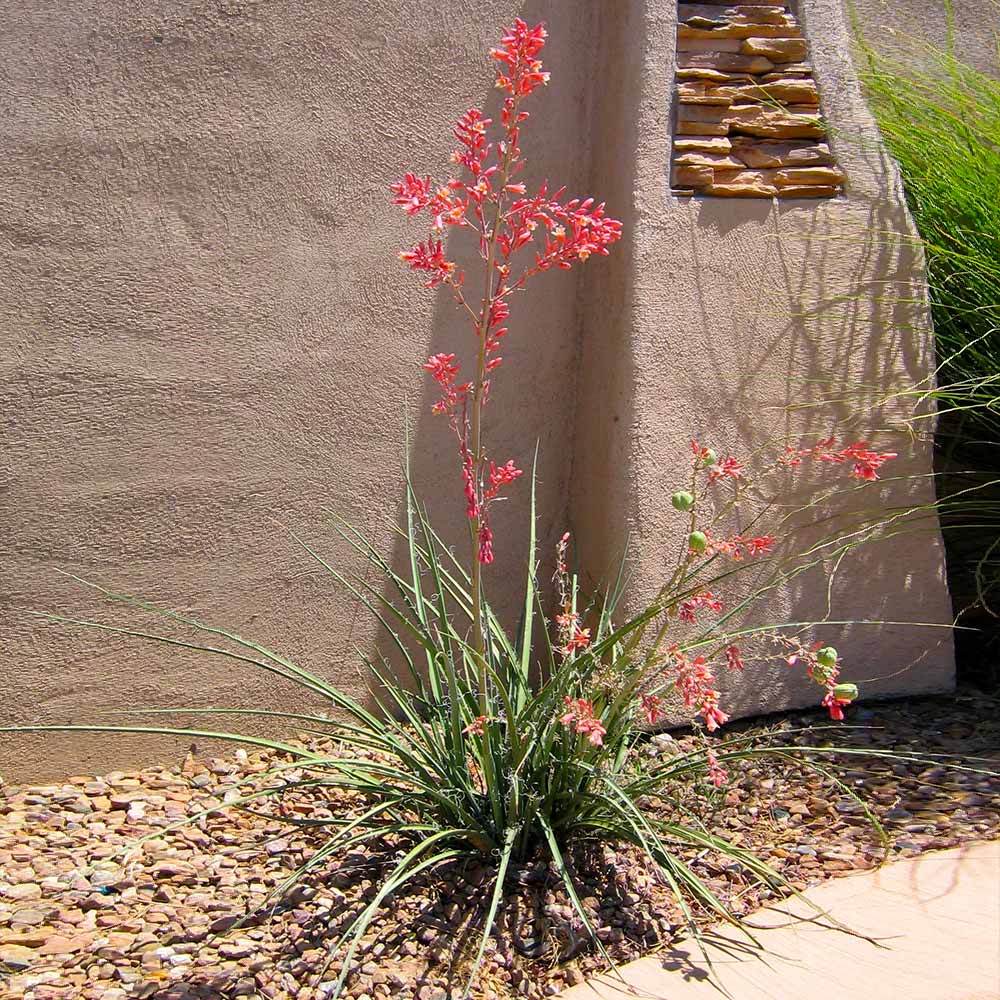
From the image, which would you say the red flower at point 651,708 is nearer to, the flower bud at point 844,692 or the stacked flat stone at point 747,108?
the flower bud at point 844,692

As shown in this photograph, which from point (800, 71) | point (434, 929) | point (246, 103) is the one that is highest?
point (800, 71)

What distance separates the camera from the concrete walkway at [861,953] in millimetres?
2156

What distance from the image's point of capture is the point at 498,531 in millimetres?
3455

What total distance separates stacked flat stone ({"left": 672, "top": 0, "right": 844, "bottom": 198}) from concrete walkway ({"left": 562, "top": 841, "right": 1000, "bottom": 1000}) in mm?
1875

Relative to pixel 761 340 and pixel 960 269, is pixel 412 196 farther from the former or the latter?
pixel 960 269

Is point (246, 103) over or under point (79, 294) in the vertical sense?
over

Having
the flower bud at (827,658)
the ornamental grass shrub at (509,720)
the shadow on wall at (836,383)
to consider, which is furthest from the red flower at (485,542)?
the shadow on wall at (836,383)

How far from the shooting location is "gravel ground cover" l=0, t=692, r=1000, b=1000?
7.31ft

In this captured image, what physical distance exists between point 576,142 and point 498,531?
3.79ft

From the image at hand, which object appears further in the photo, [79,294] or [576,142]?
[576,142]

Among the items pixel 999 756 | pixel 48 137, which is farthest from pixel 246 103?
pixel 999 756

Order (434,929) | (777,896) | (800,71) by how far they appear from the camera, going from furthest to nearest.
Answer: (800,71) → (777,896) → (434,929)

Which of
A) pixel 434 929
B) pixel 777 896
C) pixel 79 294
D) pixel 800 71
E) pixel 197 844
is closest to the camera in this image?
pixel 434 929

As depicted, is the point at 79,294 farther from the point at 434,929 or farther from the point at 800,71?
the point at 800,71
